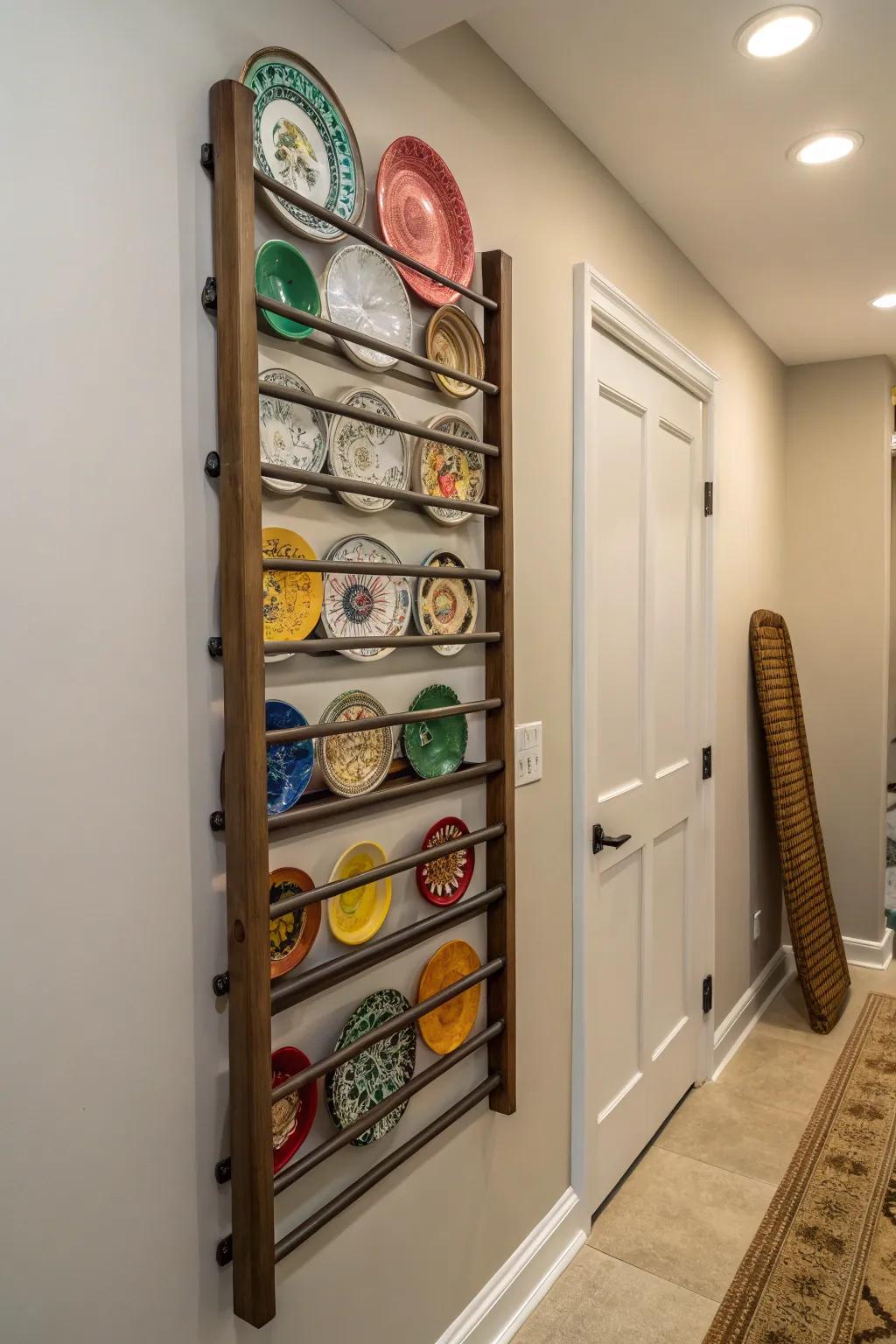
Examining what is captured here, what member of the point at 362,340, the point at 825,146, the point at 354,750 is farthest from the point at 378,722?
the point at 825,146

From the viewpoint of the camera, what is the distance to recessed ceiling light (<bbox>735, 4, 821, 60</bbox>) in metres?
1.49

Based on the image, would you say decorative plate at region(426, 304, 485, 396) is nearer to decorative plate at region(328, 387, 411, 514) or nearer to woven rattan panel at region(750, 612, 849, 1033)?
decorative plate at region(328, 387, 411, 514)

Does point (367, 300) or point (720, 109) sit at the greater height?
point (720, 109)

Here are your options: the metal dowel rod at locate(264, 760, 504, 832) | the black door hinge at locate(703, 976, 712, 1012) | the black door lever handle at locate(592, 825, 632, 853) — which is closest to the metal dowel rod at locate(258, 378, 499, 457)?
the metal dowel rod at locate(264, 760, 504, 832)

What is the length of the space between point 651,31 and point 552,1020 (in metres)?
1.94

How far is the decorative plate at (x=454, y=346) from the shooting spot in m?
1.44

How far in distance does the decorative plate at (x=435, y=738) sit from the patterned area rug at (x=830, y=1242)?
1.32m

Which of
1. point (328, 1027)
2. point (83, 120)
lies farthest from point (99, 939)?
point (83, 120)

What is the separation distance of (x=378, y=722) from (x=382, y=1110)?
1.92ft

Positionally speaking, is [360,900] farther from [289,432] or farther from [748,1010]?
[748,1010]

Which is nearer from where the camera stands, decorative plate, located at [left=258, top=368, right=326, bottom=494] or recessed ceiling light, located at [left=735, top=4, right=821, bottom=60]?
decorative plate, located at [left=258, top=368, right=326, bottom=494]

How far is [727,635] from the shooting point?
3002 mm

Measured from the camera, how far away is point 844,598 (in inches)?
146

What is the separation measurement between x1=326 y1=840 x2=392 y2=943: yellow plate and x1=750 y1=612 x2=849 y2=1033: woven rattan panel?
228 centimetres
